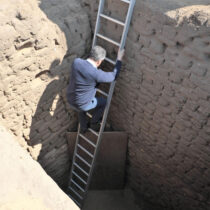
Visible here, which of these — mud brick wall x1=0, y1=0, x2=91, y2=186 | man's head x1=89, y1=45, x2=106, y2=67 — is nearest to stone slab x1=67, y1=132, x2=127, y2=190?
mud brick wall x1=0, y1=0, x2=91, y2=186

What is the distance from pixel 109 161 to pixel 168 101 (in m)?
1.94

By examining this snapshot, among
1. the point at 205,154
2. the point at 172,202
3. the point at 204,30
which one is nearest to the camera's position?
the point at 204,30

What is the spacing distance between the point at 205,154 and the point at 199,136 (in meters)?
0.30

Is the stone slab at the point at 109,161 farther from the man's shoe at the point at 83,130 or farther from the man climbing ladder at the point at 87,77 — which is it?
the man climbing ladder at the point at 87,77

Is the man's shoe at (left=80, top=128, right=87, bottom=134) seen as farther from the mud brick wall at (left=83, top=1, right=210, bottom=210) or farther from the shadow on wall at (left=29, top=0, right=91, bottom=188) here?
the mud brick wall at (left=83, top=1, right=210, bottom=210)

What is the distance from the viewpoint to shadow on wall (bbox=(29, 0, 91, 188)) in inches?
144

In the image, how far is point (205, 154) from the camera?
3.69m

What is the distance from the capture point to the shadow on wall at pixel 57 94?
3652 millimetres

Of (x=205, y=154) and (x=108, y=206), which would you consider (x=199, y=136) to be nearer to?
(x=205, y=154)

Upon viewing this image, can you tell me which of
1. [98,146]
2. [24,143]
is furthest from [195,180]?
[24,143]

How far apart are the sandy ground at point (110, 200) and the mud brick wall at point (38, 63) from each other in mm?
1637

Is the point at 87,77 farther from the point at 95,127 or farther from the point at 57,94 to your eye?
the point at 95,127

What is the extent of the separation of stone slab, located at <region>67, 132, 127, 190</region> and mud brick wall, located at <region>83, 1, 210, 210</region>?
0.17 m

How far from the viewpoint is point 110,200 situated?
18.1 feet
